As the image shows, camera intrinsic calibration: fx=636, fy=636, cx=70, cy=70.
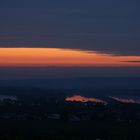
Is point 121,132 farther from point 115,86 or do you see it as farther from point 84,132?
point 115,86

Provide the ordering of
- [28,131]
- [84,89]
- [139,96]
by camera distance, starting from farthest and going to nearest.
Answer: [84,89] → [139,96] → [28,131]

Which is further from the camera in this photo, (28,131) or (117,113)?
(117,113)

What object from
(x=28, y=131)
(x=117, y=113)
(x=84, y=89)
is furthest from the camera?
(x=84, y=89)

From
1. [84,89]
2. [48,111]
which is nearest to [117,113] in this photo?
[48,111]

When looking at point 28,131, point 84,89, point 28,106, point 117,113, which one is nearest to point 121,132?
point 28,131

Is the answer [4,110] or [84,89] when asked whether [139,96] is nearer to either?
[84,89]

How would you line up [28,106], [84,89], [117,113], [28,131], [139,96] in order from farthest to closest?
[84,89] → [139,96] → [28,106] → [117,113] → [28,131]
